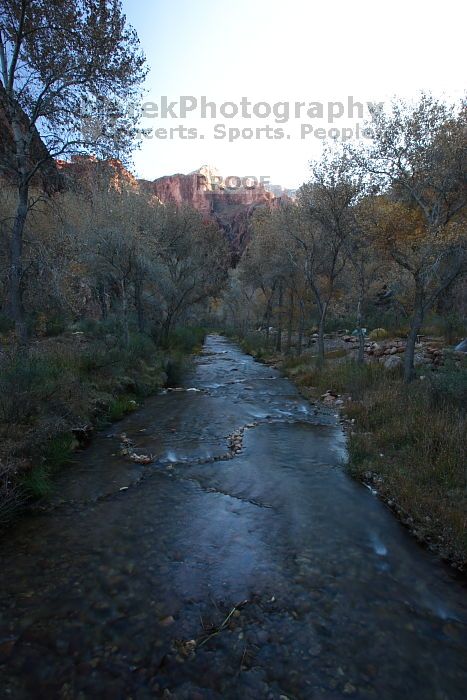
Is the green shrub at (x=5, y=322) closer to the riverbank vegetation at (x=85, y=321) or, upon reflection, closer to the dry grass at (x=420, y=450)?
the riverbank vegetation at (x=85, y=321)

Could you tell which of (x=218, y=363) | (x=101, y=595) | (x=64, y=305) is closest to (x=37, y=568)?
(x=101, y=595)

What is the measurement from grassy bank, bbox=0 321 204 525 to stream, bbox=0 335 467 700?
603mm

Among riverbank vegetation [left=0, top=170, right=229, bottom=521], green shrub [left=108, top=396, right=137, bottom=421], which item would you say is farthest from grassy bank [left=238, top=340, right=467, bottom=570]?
green shrub [left=108, top=396, right=137, bottom=421]

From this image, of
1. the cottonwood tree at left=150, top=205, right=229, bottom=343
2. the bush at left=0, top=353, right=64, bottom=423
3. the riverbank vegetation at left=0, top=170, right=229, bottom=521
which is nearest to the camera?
the bush at left=0, top=353, right=64, bottom=423

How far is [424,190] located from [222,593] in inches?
559

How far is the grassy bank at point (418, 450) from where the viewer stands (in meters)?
6.37

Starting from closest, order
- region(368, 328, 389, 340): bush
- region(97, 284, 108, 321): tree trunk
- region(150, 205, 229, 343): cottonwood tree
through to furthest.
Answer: region(150, 205, 229, 343): cottonwood tree < region(97, 284, 108, 321): tree trunk < region(368, 328, 389, 340): bush

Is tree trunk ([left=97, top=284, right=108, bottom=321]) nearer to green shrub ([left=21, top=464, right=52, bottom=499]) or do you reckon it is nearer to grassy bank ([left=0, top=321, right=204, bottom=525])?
grassy bank ([left=0, top=321, right=204, bottom=525])

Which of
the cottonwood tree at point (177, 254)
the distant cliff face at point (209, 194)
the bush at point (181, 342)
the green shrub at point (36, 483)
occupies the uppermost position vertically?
the distant cliff face at point (209, 194)

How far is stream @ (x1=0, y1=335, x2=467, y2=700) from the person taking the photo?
395cm

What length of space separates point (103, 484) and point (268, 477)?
3.54m

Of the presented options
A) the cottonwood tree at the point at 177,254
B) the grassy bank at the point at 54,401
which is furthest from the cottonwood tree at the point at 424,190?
the cottonwood tree at the point at 177,254

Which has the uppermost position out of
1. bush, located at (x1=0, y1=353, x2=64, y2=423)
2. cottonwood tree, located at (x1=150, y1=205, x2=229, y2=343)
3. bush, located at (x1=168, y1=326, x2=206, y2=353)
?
cottonwood tree, located at (x1=150, y1=205, x2=229, y2=343)

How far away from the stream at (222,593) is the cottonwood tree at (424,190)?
7.64 metres
